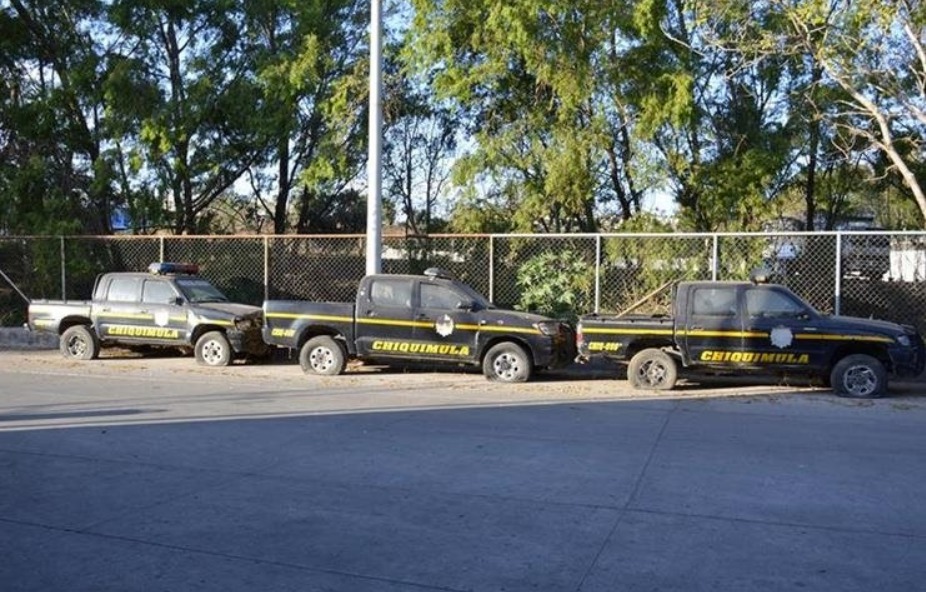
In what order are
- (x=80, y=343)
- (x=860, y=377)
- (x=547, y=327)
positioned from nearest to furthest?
1. (x=860, y=377)
2. (x=547, y=327)
3. (x=80, y=343)

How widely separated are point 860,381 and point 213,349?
1040cm

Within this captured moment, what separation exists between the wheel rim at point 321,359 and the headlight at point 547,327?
3500 millimetres

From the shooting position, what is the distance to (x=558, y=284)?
55.4 feet

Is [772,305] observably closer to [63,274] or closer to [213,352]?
[213,352]

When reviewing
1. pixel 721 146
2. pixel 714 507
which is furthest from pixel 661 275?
pixel 714 507

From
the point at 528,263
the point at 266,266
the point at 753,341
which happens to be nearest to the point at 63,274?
the point at 266,266

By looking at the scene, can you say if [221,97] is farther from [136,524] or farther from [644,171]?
[136,524]

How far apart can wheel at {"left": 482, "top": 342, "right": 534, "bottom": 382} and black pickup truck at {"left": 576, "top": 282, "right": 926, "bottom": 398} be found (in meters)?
0.93

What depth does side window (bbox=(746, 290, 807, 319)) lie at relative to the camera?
12.4 meters

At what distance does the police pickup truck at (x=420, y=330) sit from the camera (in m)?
13.5

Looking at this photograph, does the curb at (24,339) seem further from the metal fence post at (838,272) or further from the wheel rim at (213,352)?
the metal fence post at (838,272)

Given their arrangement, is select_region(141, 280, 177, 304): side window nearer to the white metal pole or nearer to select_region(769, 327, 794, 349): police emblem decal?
the white metal pole

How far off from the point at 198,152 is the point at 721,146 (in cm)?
1286

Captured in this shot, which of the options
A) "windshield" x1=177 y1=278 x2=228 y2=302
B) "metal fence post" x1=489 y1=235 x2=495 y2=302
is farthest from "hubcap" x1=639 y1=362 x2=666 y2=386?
"windshield" x1=177 y1=278 x2=228 y2=302
